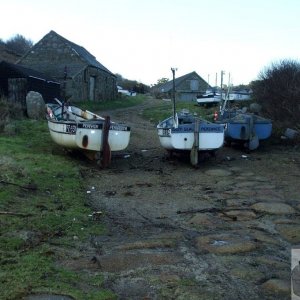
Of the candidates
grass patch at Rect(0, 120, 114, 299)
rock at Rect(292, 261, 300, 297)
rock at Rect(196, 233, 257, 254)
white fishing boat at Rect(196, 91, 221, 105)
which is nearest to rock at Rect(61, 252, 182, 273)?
grass patch at Rect(0, 120, 114, 299)

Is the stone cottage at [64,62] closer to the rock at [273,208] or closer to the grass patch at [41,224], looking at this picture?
the grass patch at [41,224]

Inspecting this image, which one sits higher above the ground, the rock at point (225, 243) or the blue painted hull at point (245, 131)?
the blue painted hull at point (245, 131)

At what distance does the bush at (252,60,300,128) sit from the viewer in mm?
19656

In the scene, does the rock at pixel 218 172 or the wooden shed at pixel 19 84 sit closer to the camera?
the rock at pixel 218 172

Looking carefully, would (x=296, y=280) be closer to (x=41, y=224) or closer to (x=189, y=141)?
(x=41, y=224)

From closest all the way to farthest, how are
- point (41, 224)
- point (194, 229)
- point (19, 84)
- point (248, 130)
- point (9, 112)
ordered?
1. point (41, 224)
2. point (194, 229)
3. point (248, 130)
4. point (9, 112)
5. point (19, 84)

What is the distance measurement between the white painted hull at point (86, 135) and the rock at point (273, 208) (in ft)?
18.3

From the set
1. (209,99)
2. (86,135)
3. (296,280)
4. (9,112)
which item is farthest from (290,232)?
(209,99)

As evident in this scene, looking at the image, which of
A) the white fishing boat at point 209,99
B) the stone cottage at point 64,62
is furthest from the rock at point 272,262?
the stone cottage at point 64,62

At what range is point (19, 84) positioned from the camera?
22.0 m

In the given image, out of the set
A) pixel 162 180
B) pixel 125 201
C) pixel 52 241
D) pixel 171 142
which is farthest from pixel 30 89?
pixel 52 241

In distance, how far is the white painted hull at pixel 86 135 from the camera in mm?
12945

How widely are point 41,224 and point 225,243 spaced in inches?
104

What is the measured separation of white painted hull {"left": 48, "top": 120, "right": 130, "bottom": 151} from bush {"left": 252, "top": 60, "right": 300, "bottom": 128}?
863 cm
